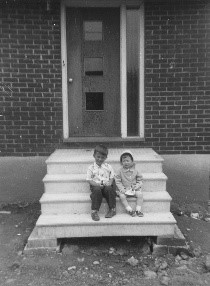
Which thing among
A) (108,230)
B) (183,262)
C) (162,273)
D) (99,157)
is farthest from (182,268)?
(99,157)

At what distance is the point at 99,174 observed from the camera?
4.17 m

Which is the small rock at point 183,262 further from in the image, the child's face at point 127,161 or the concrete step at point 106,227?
the child's face at point 127,161

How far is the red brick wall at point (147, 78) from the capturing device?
17.4 feet

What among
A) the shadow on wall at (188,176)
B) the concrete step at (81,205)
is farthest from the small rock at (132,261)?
the shadow on wall at (188,176)

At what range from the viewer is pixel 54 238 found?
3.96 metres

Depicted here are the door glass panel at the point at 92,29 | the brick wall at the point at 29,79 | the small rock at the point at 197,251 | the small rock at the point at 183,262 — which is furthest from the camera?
the door glass panel at the point at 92,29

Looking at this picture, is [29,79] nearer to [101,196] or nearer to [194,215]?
[101,196]

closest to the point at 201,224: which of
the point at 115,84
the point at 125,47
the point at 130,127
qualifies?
the point at 130,127

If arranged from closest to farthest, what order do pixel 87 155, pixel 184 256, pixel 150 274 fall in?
1. pixel 150 274
2. pixel 184 256
3. pixel 87 155

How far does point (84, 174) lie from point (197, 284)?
1.98 metres

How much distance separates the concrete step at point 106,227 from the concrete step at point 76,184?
51 centimetres

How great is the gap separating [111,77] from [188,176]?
2.14 meters

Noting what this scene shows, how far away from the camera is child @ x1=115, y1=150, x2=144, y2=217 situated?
4070 mm

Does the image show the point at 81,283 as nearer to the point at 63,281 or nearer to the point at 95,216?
the point at 63,281
